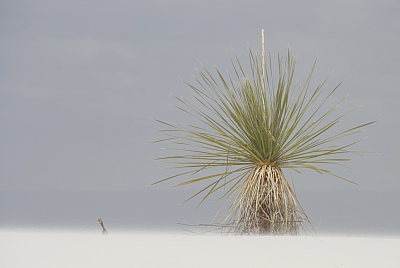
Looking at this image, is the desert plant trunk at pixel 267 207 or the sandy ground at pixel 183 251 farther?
the desert plant trunk at pixel 267 207

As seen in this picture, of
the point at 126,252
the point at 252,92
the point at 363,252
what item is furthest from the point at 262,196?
the point at 126,252

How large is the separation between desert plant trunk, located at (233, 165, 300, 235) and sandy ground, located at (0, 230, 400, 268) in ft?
5.55

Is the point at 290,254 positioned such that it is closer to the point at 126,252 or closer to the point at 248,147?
Answer: the point at 126,252

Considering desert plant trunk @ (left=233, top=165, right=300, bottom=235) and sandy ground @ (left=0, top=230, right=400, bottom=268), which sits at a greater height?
desert plant trunk @ (left=233, top=165, right=300, bottom=235)

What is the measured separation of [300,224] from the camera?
21.3ft

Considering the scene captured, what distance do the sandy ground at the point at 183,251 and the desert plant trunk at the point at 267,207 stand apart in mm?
1690

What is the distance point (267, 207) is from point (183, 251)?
8.80 ft

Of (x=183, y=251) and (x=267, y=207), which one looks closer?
(x=183, y=251)

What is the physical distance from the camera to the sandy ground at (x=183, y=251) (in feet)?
12.4

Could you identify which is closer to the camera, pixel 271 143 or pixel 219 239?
pixel 219 239

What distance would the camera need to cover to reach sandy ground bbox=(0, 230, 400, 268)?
3779 millimetres

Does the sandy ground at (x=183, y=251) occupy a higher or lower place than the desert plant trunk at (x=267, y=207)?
lower

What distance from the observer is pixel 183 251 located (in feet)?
13.2

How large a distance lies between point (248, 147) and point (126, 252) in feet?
9.91
